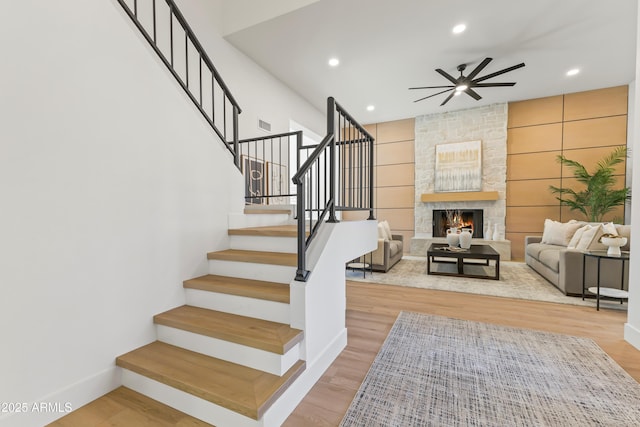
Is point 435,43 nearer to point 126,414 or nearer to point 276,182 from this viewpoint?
point 276,182

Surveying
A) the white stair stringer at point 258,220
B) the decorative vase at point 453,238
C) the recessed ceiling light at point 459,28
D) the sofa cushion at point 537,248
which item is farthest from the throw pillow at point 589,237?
the white stair stringer at point 258,220

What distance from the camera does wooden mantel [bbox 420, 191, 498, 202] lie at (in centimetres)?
666

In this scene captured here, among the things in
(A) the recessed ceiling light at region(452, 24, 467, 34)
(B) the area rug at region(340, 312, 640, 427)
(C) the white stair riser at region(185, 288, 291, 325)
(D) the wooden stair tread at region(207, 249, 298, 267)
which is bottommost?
(B) the area rug at region(340, 312, 640, 427)

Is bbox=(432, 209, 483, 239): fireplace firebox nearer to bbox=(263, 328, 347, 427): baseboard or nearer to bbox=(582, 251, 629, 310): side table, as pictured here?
bbox=(582, 251, 629, 310): side table

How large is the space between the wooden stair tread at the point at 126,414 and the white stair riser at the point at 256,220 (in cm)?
157

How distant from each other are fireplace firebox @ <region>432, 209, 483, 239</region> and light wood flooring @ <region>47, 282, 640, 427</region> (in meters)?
3.73

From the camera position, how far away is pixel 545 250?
452cm

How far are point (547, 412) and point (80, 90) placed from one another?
3.33m

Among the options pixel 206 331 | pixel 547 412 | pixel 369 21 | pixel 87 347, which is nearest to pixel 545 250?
pixel 547 412

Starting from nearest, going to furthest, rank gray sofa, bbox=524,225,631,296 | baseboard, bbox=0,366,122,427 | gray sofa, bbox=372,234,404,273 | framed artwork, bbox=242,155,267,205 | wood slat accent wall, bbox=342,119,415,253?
baseboard, bbox=0,366,122,427, gray sofa, bbox=524,225,631,296, framed artwork, bbox=242,155,267,205, gray sofa, bbox=372,234,404,273, wood slat accent wall, bbox=342,119,415,253

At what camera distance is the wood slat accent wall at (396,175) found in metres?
7.69

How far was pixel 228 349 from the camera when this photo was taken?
1711mm

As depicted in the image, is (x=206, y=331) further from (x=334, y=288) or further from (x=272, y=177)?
(x=272, y=177)

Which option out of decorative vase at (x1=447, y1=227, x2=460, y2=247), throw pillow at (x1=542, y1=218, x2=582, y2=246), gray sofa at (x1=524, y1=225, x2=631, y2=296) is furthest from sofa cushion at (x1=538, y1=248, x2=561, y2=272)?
decorative vase at (x1=447, y1=227, x2=460, y2=247)
